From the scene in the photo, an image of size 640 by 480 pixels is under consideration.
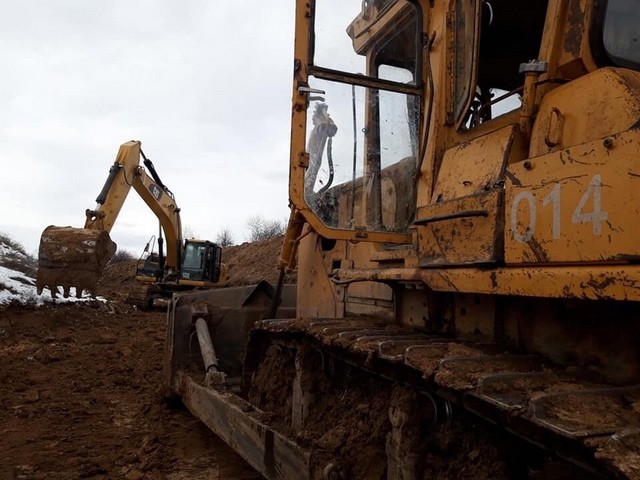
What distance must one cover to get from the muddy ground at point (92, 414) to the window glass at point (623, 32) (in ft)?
10.3

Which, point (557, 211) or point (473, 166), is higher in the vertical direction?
point (473, 166)

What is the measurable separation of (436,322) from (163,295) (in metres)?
14.6

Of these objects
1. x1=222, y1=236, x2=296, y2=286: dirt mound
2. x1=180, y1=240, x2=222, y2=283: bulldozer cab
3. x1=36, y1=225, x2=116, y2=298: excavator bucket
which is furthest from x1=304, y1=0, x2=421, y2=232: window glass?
x1=222, y1=236, x2=296, y2=286: dirt mound

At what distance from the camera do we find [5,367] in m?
7.04

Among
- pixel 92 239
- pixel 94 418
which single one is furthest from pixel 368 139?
pixel 92 239

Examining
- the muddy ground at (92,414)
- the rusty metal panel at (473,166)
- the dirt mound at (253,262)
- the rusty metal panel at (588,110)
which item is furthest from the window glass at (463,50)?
the dirt mound at (253,262)

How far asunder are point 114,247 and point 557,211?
8866mm

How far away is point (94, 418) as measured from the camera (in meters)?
5.28

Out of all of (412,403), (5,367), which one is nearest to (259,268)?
(5,367)

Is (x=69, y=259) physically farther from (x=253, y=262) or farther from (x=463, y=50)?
(x=253, y=262)

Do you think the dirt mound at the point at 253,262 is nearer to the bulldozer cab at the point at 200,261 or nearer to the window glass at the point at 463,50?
the bulldozer cab at the point at 200,261

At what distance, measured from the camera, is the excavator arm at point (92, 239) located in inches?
359

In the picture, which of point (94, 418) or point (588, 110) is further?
point (94, 418)

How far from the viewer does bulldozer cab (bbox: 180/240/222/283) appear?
17.1 meters
